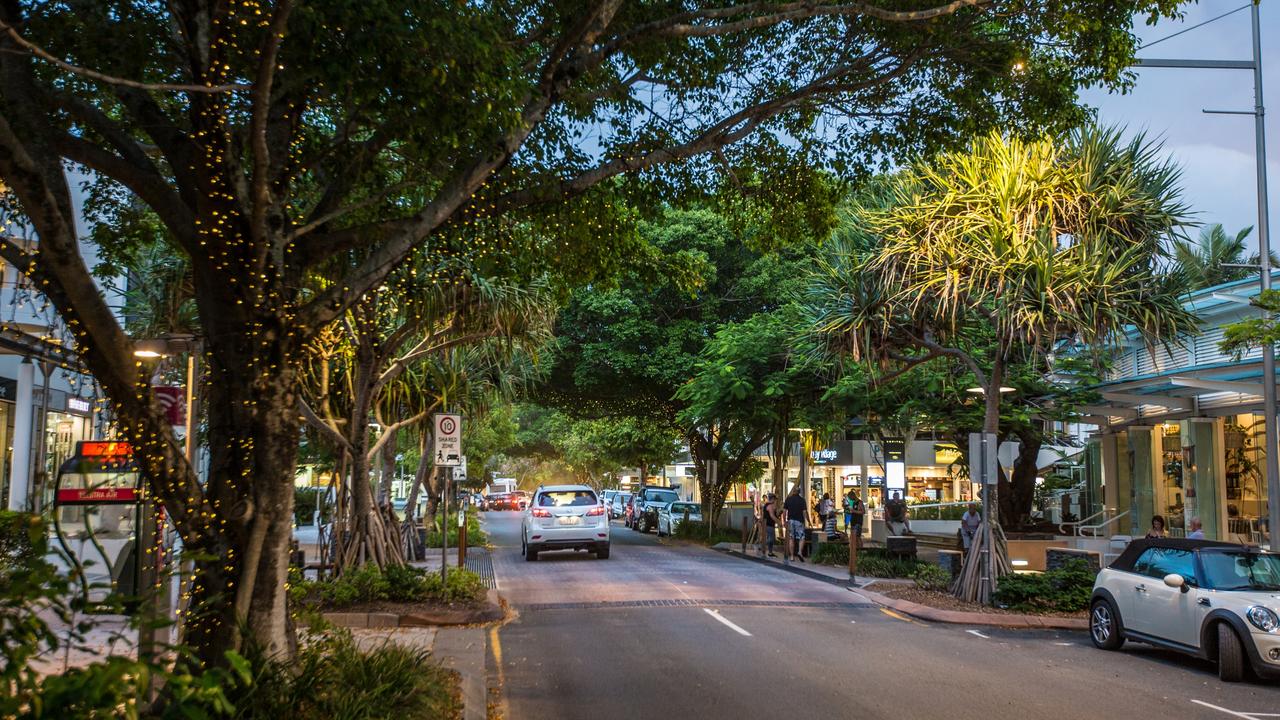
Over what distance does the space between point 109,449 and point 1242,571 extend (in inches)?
455

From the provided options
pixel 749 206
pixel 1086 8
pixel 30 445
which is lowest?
pixel 30 445

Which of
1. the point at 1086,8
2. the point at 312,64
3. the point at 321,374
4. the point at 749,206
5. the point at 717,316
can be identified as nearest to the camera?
the point at 312,64

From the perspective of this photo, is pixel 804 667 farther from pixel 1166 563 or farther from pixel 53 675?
pixel 53 675

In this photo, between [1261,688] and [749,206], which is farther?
[749,206]

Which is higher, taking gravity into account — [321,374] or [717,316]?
[717,316]

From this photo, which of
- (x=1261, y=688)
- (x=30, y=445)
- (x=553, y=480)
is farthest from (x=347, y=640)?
(x=553, y=480)

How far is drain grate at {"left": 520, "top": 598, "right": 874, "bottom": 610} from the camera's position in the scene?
16344mm

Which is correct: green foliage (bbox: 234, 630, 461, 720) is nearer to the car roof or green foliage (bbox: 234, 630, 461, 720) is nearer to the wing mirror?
the wing mirror

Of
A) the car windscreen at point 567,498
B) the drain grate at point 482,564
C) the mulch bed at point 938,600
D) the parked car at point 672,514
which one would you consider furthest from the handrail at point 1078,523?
the drain grate at point 482,564

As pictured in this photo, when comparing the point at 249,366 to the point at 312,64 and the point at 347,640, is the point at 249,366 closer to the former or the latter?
the point at 312,64

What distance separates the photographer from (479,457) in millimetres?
48406

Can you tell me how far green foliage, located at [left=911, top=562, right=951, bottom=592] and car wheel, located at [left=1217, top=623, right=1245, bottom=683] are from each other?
7.26 m

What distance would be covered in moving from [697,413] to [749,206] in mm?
15732

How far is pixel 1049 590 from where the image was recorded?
52.5ft
